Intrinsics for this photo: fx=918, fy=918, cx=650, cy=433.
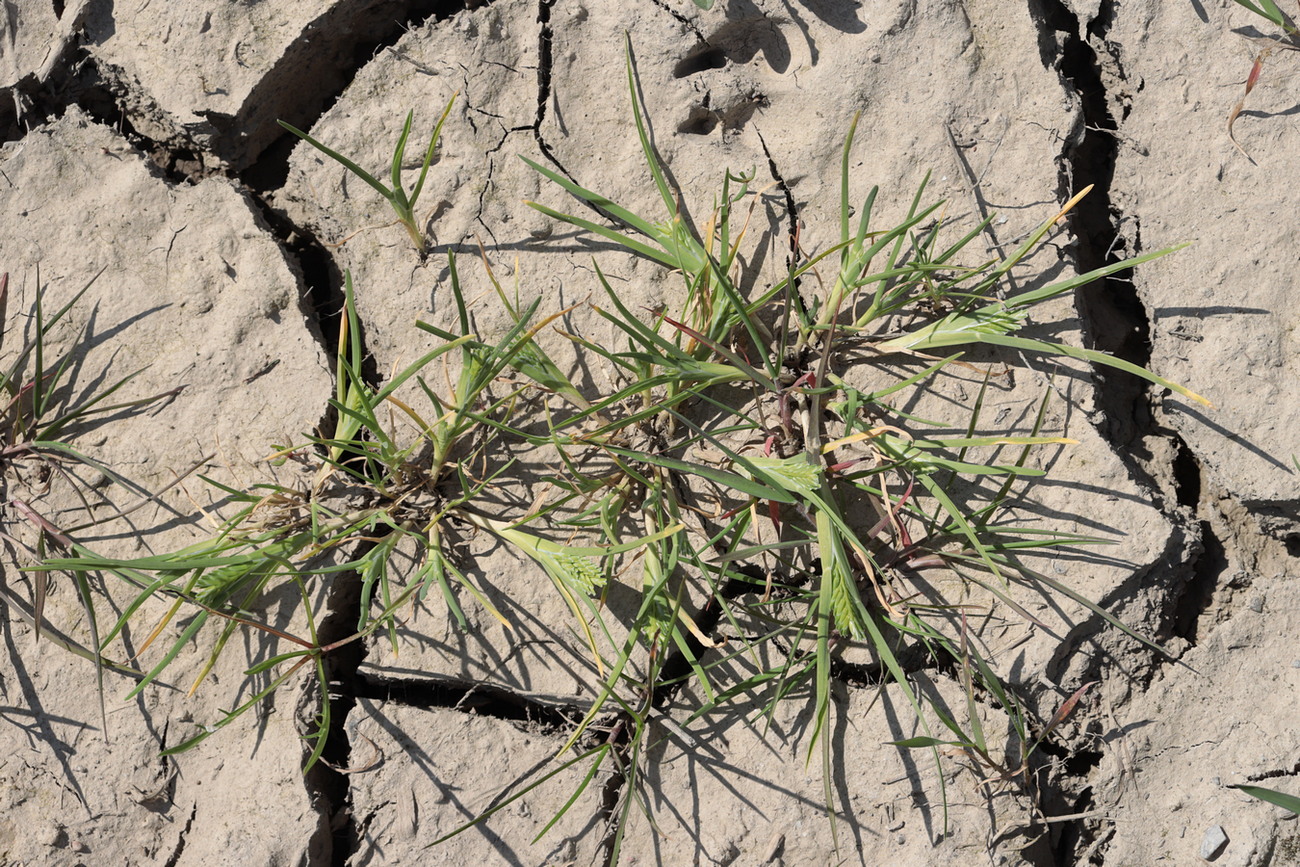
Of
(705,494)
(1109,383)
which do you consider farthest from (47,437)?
(1109,383)

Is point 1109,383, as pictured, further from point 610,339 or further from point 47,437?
point 47,437

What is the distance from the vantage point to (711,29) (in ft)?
6.34

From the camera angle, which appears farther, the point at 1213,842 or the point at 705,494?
the point at 705,494

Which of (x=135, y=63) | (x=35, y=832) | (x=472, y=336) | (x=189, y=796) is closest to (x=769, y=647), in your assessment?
(x=472, y=336)

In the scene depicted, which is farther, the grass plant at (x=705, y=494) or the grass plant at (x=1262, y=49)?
the grass plant at (x=1262, y=49)

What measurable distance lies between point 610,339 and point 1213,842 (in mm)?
1491

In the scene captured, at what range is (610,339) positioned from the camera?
6.17ft

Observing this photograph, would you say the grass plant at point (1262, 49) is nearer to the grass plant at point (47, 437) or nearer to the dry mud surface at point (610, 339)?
the dry mud surface at point (610, 339)

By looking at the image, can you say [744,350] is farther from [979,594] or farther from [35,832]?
[35,832]

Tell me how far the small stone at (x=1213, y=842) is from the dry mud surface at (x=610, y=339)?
0.04 ft

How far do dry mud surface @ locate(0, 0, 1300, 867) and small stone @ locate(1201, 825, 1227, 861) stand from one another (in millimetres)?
11

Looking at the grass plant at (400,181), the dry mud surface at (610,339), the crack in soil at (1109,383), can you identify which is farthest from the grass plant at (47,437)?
the crack in soil at (1109,383)

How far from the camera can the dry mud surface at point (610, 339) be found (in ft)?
5.82

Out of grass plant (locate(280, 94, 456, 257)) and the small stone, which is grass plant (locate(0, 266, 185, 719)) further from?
the small stone
